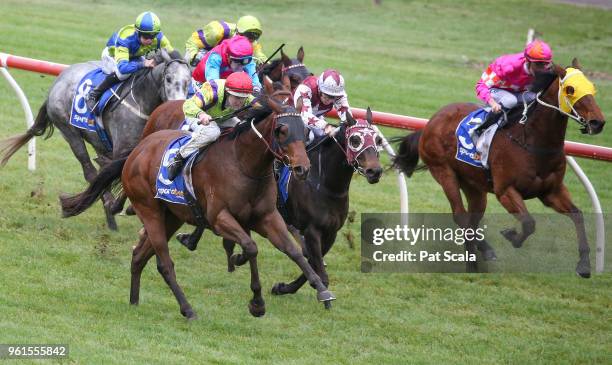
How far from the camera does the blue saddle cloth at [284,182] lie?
8492mm

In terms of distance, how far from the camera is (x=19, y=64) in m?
11.5

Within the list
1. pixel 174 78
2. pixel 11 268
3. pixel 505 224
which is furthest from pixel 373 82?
pixel 11 268

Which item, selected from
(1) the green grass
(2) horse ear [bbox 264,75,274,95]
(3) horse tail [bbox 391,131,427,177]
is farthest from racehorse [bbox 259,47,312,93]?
(1) the green grass

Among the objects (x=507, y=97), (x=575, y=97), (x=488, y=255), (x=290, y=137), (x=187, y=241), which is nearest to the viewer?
(x=290, y=137)

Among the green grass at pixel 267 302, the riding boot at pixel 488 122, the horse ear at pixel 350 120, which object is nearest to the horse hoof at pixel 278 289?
the green grass at pixel 267 302

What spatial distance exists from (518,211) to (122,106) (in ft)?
12.4

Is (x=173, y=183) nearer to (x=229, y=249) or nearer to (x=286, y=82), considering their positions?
(x=229, y=249)

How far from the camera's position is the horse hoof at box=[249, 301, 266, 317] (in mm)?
7662

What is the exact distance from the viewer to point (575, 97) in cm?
848

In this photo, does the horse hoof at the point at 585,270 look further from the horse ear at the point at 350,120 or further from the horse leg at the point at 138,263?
the horse leg at the point at 138,263

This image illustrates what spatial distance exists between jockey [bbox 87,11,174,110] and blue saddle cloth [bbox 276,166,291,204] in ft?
6.67

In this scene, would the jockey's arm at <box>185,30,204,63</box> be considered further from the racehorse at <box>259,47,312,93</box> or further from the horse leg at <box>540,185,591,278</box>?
the horse leg at <box>540,185,591,278</box>

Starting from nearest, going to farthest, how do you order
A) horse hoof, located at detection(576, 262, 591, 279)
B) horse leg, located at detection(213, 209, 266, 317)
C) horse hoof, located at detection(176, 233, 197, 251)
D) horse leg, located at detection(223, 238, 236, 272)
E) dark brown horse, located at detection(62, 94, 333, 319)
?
dark brown horse, located at detection(62, 94, 333, 319), horse leg, located at detection(213, 209, 266, 317), horse hoof, located at detection(576, 262, 591, 279), horse leg, located at detection(223, 238, 236, 272), horse hoof, located at detection(176, 233, 197, 251)

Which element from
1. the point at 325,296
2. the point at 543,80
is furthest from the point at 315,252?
the point at 543,80
